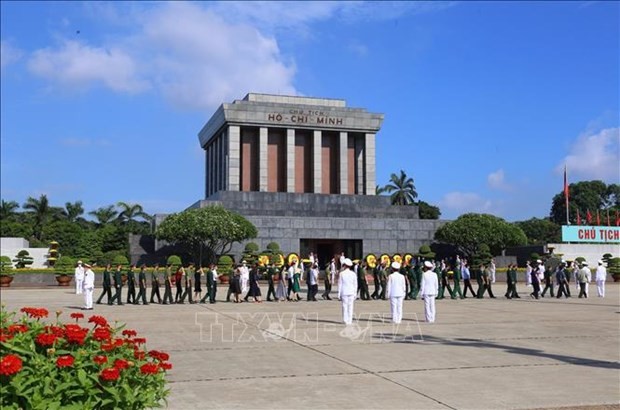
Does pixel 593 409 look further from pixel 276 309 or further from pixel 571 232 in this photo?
pixel 571 232

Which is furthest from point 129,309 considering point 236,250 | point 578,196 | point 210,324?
point 578,196

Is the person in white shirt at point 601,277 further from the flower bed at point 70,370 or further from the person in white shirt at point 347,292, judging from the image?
the flower bed at point 70,370

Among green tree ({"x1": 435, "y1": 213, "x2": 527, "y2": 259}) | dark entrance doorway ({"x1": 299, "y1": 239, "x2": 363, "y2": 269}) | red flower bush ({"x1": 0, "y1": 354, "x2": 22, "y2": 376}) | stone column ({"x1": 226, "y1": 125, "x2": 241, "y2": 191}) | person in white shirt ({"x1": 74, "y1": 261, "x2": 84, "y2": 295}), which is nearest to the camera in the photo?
red flower bush ({"x1": 0, "y1": 354, "x2": 22, "y2": 376})

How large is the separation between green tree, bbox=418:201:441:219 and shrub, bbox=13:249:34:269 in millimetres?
58736

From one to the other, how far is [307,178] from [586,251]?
25.1 metres

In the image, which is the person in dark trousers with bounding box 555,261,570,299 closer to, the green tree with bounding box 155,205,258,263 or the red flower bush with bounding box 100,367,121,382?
the green tree with bounding box 155,205,258,263

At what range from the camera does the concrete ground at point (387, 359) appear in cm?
738

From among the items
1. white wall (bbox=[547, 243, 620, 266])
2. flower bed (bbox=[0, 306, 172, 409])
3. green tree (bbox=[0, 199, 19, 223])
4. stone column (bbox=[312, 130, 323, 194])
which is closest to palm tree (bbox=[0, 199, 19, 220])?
green tree (bbox=[0, 199, 19, 223])

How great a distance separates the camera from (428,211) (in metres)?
95.4

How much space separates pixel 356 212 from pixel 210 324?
38.3 metres

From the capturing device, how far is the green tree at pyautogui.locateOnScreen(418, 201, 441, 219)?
311ft

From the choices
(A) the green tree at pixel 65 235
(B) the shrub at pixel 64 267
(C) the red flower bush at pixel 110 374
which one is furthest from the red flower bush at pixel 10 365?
(A) the green tree at pixel 65 235

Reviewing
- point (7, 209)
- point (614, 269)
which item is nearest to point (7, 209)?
point (7, 209)

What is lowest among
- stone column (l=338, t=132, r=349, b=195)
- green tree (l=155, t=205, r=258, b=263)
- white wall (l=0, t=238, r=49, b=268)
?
white wall (l=0, t=238, r=49, b=268)
